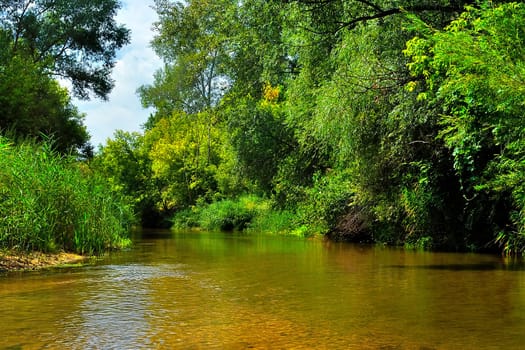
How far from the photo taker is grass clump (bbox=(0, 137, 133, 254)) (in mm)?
9805

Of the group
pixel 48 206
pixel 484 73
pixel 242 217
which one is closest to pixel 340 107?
pixel 484 73

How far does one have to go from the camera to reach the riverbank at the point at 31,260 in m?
9.67

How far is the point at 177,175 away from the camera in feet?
147

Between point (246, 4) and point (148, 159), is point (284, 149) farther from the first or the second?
point (148, 159)

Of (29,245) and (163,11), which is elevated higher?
(163,11)

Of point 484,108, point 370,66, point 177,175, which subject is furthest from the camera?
point 177,175

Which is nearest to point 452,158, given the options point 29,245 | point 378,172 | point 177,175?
point 378,172

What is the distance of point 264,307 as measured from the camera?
22.0 feet

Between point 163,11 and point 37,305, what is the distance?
26537 mm

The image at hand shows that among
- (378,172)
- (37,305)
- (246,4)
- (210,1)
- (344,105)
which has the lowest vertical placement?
(37,305)

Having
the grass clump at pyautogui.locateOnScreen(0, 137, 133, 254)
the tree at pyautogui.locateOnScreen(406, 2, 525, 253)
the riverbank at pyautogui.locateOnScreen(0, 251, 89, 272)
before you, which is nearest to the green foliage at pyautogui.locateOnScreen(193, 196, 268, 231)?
the grass clump at pyautogui.locateOnScreen(0, 137, 133, 254)

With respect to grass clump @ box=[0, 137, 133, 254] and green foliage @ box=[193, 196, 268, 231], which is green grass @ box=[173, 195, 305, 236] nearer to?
green foliage @ box=[193, 196, 268, 231]

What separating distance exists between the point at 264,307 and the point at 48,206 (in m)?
5.69

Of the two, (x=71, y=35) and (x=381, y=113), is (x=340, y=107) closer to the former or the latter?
(x=381, y=113)
